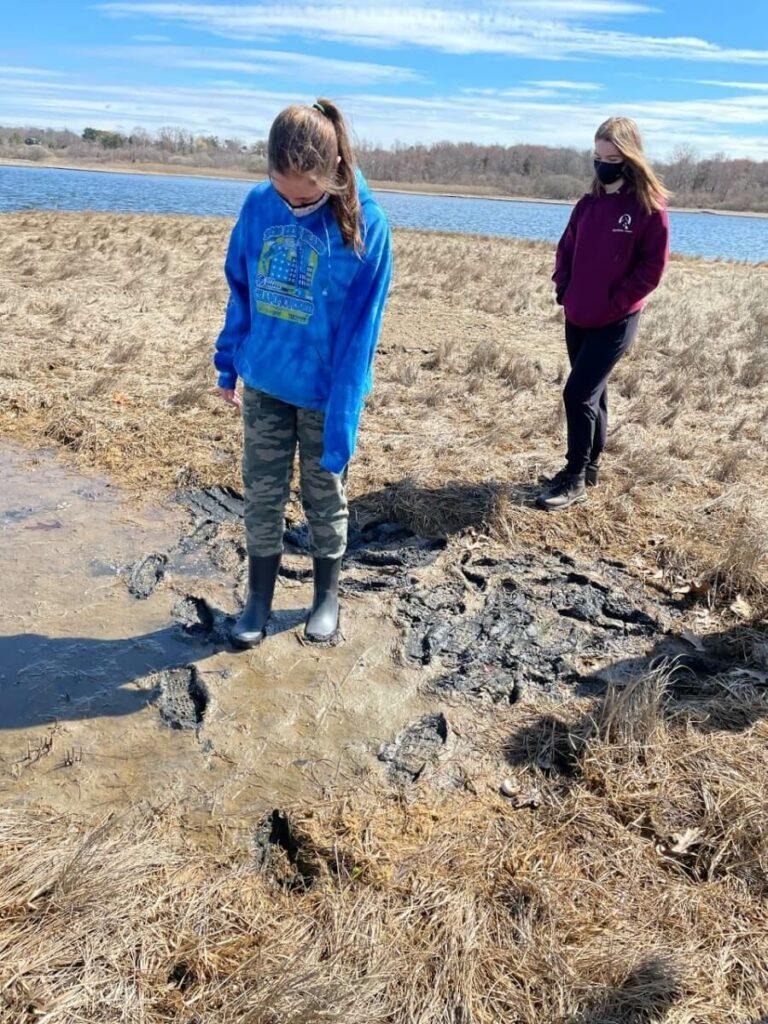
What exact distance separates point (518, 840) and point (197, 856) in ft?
3.15

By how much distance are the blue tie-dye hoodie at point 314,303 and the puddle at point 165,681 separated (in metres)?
0.92

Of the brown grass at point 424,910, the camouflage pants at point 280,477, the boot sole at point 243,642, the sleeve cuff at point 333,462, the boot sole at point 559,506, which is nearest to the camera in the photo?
the brown grass at point 424,910

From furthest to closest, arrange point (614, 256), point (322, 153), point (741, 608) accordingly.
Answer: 1. point (614, 256)
2. point (741, 608)
3. point (322, 153)

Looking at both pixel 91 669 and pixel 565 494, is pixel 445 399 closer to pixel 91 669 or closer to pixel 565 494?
pixel 565 494

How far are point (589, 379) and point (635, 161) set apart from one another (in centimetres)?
115

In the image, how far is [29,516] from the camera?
423 centimetres

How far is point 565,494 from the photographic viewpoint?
4.81 m

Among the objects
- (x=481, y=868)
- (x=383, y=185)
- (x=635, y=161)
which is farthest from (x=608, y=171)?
(x=383, y=185)

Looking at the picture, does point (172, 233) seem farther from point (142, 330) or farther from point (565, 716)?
point (565, 716)

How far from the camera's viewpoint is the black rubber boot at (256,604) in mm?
3285

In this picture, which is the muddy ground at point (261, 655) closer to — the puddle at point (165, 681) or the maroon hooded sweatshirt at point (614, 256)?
the puddle at point (165, 681)

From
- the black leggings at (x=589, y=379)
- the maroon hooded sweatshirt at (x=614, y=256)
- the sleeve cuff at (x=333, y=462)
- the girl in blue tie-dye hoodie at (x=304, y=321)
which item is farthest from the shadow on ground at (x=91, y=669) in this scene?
the maroon hooded sweatshirt at (x=614, y=256)

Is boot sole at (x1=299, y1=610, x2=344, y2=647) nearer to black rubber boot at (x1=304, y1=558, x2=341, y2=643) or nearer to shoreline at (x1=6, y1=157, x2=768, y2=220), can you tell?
black rubber boot at (x1=304, y1=558, x2=341, y2=643)

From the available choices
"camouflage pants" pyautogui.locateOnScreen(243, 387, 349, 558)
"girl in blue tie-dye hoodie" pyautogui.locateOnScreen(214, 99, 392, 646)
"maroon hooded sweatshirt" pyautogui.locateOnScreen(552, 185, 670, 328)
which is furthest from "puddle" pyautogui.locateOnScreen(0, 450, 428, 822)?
"maroon hooded sweatshirt" pyautogui.locateOnScreen(552, 185, 670, 328)
